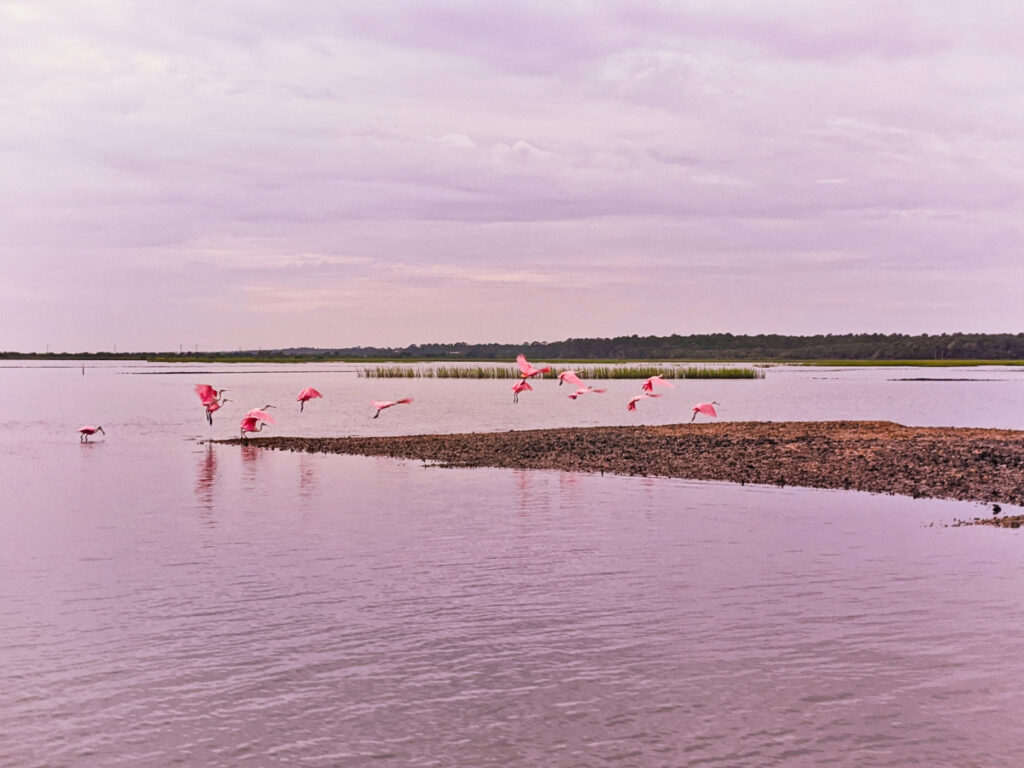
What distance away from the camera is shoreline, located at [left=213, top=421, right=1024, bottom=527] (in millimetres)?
24141

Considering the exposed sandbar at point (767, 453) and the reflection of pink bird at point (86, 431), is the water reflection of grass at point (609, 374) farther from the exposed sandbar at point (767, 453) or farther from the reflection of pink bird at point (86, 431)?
the reflection of pink bird at point (86, 431)

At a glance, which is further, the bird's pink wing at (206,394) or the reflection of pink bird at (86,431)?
the reflection of pink bird at (86,431)

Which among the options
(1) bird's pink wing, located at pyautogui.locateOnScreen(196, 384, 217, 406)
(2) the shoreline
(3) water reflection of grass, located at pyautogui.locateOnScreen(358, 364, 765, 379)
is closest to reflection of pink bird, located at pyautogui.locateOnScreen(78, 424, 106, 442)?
(1) bird's pink wing, located at pyautogui.locateOnScreen(196, 384, 217, 406)

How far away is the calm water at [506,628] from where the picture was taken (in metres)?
8.41

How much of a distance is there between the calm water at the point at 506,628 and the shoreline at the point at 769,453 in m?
2.25

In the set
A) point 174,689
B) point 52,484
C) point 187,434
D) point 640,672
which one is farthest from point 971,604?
point 187,434

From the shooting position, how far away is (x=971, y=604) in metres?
12.6

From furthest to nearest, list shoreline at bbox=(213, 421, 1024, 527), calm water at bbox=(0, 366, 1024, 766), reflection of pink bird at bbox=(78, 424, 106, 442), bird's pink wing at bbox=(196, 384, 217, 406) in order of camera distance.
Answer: reflection of pink bird at bbox=(78, 424, 106, 442) < bird's pink wing at bbox=(196, 384, 217, 406) < shoreline at bbox=(213, 421, 1024, 527) < calm water at bbox=(0, 366, 1024, 766)

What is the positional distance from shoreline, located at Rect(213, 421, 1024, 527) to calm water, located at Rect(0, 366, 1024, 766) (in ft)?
7.38

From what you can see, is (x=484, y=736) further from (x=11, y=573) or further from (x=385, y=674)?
(x=11, y=573)

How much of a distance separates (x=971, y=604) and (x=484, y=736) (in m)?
7.12

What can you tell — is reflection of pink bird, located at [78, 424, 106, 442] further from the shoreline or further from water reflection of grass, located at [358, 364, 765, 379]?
water reflection of grass, located at [358, 364, 765, 379]

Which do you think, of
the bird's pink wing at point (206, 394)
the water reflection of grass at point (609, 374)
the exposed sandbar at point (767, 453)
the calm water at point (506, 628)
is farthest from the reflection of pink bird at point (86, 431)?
the water reflection of grass at point (609, 374)

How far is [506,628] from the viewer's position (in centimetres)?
1167
